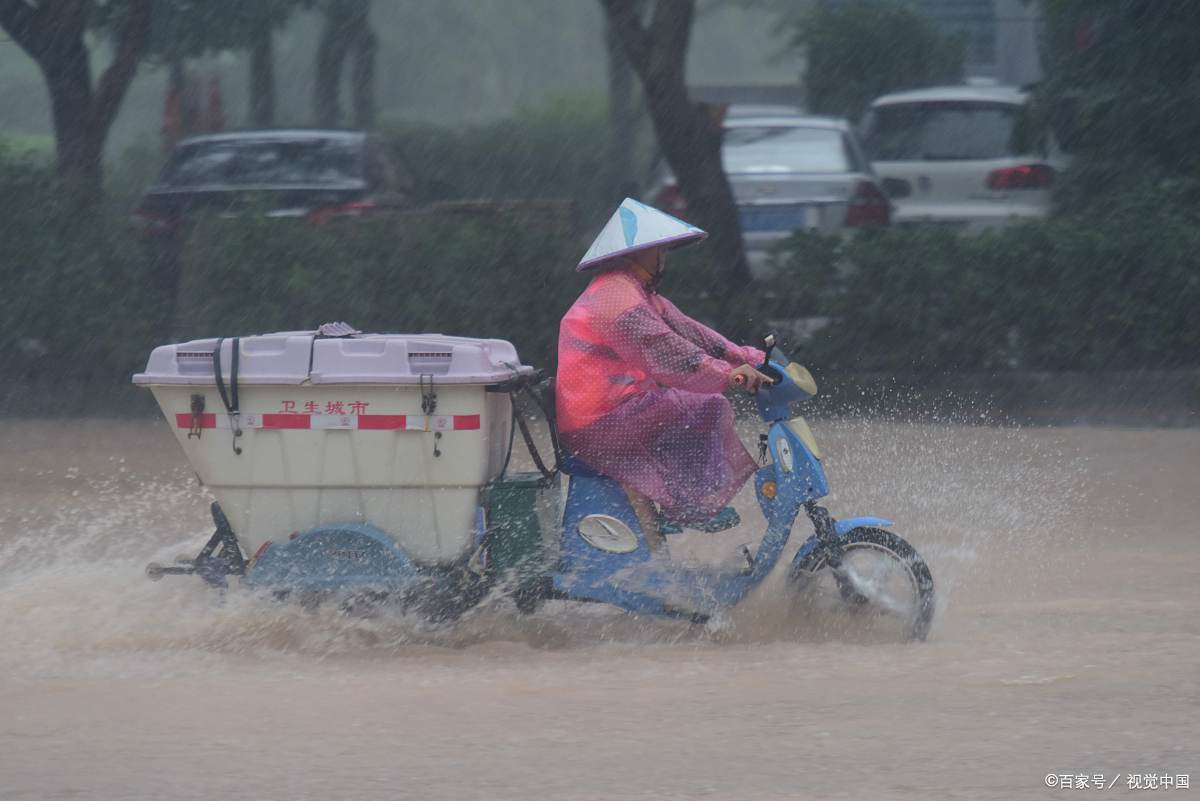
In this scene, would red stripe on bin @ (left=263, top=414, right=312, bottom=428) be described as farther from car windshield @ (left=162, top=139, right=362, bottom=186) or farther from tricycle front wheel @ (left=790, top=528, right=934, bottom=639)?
car windshield @ (left=162, top=139, right=362, bottom=186)

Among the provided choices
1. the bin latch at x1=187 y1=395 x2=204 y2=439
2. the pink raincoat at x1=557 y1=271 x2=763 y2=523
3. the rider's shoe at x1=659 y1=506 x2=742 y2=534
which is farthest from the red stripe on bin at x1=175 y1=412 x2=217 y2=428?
the rider's shoe at x1=659 y1=506 x2=742 y2=534

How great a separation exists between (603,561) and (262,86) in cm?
1842

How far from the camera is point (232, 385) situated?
523 centimetres

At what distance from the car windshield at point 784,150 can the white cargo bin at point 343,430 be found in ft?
24.8

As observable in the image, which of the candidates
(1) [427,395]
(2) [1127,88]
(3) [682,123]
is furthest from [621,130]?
(1) [427,395]

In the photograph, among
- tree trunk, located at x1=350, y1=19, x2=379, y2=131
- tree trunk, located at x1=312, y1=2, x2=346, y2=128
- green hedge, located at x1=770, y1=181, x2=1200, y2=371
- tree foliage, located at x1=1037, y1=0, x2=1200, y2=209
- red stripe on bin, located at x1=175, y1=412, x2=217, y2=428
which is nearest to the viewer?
red stripe on bin, located at x1=175, y1=412, x2=217, y2=428

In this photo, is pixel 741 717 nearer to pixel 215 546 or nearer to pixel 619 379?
pixel 619 379

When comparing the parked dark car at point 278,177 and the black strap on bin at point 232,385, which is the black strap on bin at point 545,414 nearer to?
the black strap on bin at point 232,385

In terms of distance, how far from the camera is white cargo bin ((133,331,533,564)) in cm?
523

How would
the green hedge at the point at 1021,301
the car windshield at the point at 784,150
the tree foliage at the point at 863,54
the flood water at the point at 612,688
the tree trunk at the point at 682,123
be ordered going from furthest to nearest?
1. the tree foliage at the point at 863,54
2. the car windshield at the point at 784,150
3. the tree trunk at the point at 682,123
4. the green hedge at the point at 1021,301
5. the flood water at the point at 612,688

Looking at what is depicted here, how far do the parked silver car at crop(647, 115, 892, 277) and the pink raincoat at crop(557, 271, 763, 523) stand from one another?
5.53m

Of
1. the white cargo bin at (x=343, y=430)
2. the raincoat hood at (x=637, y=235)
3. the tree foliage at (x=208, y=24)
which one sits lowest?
the tree foliage at (x=208, y=24)

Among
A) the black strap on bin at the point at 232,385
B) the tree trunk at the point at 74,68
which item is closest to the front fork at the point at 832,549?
the black strap on bin at the point at 232,385

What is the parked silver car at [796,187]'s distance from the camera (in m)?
11.8
